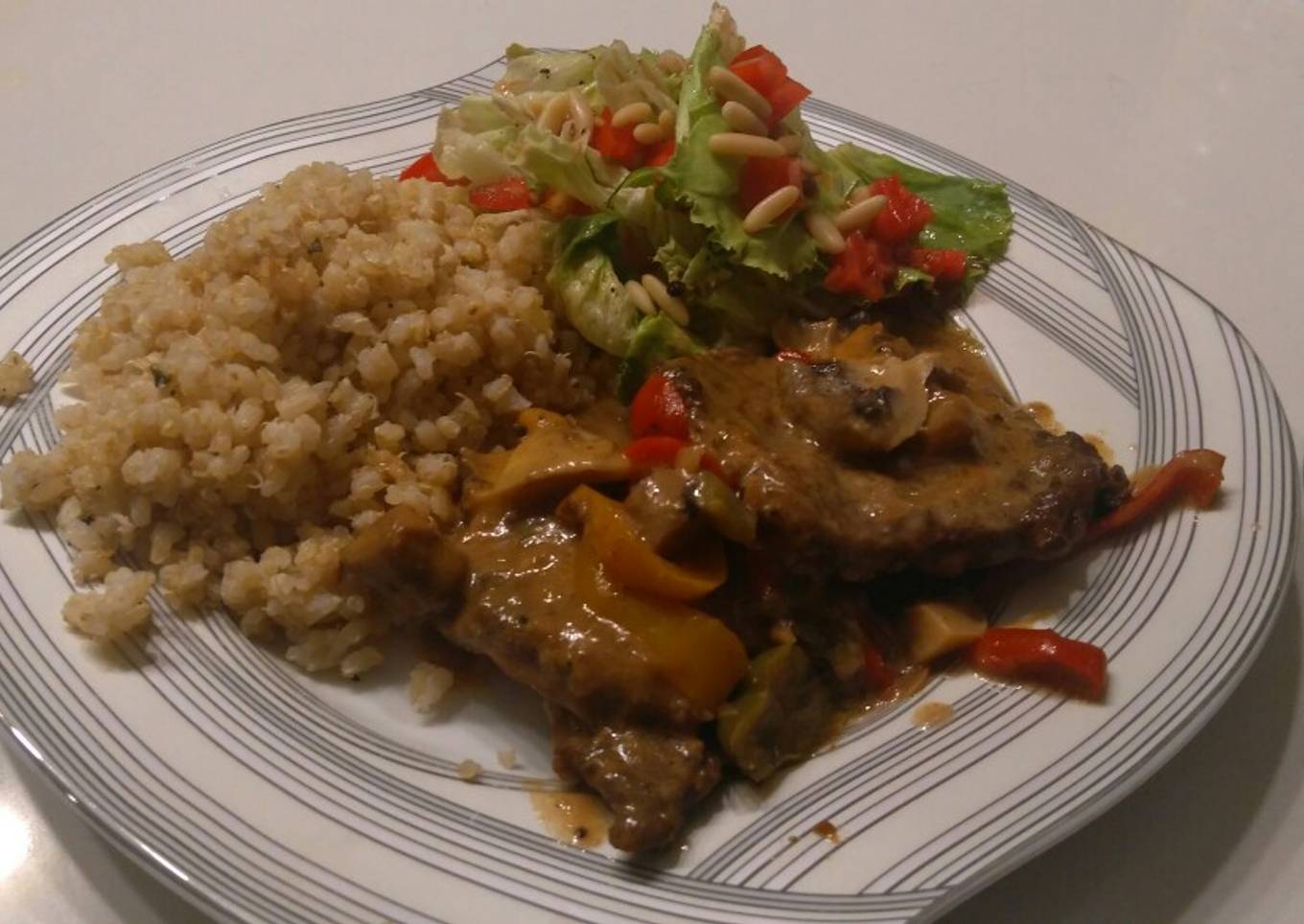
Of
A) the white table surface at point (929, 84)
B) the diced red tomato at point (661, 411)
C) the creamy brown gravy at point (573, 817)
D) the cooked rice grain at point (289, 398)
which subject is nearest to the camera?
the creamy brown gravy at point (573, 817)

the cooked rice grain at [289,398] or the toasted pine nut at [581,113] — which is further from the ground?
the toasted pine nut at [581,113]

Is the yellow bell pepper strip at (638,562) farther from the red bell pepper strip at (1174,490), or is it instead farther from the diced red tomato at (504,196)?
the diced red tomato at (504,196)

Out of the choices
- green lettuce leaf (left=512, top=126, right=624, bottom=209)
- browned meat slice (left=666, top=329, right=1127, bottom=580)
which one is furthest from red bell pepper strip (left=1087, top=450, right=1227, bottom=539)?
green lettuce leaf (left=512, top=126, right=624, bottom=209)

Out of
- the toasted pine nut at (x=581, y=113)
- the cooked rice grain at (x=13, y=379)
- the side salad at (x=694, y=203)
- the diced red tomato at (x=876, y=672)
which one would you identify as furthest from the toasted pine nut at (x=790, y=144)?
the cooked rice grain at (x=13, y=379)

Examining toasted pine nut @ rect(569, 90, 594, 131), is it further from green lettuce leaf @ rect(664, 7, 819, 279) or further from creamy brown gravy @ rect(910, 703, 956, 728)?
creamy brown gravy @ rect(910, 703, 956, 728)

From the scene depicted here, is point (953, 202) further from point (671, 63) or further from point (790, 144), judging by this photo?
point (671, 63)

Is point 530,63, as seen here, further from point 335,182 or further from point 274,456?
point 274,456
